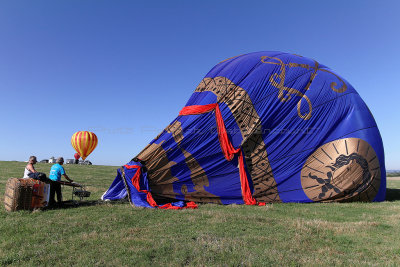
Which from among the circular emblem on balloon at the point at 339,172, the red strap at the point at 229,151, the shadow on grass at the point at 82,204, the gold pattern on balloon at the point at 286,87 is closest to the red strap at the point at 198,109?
the red strap at the point at 229,151

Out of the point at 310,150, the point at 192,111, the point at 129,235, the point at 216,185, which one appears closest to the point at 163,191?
the point at 216,185

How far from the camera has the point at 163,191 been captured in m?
9.27

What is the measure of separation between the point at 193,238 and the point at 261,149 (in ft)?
17.3

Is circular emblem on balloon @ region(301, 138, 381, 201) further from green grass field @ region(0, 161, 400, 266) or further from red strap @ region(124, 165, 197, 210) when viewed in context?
red strap @ region(124, 165, 197, 210)

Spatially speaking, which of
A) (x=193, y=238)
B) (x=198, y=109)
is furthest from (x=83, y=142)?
(x=193, y=238)

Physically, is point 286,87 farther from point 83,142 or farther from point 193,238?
point 83,142

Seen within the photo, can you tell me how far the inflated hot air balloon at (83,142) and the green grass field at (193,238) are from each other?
75.6 feet

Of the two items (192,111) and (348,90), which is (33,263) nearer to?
(192,111)

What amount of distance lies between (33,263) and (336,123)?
994 centimetres

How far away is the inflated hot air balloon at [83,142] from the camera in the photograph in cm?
2920

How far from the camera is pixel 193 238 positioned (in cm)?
518

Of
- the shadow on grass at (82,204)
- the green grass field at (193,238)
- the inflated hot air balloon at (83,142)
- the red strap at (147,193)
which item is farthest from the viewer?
the inflated hot air balloon at (83,142)

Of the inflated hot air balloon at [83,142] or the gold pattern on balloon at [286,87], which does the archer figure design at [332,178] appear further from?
the inflated hot air balloon at [83,142]

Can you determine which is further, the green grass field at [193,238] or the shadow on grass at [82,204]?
the shadow on grass at [82,204]
